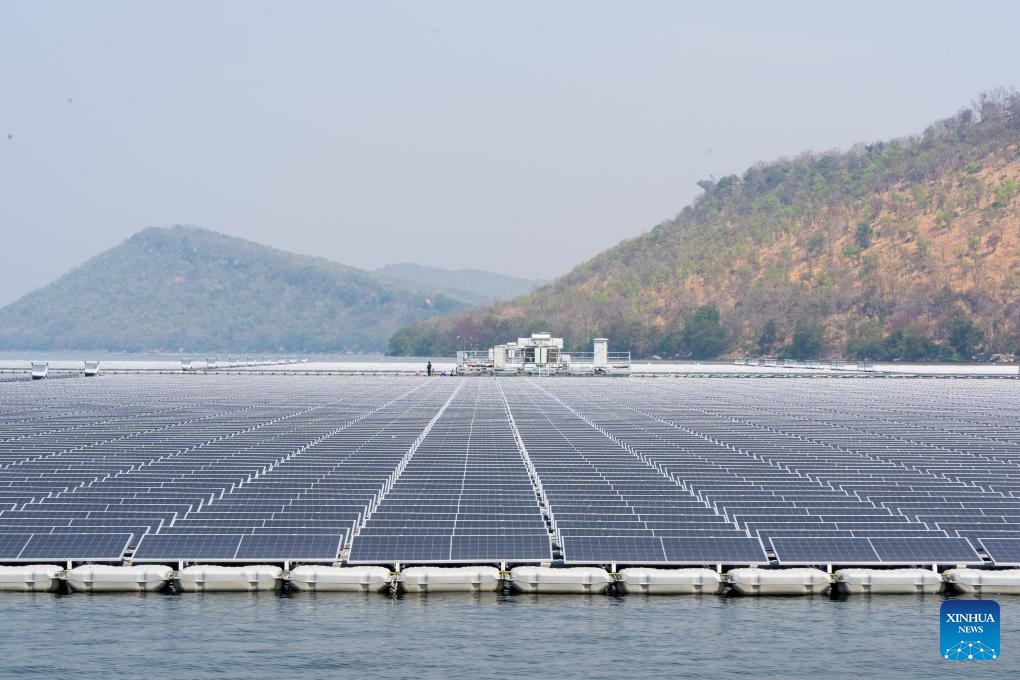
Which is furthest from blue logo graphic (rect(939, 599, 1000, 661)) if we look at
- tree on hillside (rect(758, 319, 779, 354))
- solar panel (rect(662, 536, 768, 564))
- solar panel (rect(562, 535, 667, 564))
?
tree on hillside (rect(758, 319, 779, 354))

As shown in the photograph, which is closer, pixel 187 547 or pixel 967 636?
pixel 967 636

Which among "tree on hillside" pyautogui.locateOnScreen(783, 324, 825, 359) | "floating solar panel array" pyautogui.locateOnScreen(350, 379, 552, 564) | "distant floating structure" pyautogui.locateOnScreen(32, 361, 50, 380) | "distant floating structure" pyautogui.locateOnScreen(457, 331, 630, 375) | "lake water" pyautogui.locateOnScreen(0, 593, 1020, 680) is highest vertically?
"tree on hillside" pyautogui.locateOnScreen(783, 324, 825, 359)

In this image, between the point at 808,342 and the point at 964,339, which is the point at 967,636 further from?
the point at 808,342

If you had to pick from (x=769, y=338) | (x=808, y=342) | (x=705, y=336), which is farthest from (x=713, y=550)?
(x=705, y=336)

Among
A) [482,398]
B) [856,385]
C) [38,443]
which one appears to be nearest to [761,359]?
[856,385]

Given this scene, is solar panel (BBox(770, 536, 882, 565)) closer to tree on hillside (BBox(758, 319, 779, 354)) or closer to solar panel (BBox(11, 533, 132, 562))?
solar panel (BBox(11, 533, 132, 562))

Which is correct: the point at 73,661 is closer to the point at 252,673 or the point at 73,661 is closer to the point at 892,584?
the point at 252,673
